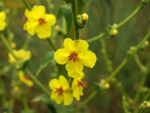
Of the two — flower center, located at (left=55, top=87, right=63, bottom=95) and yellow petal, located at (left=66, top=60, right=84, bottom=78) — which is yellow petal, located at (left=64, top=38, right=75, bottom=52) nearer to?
yellow petal, located at (left=66, top=60, right=84, bottom=78)

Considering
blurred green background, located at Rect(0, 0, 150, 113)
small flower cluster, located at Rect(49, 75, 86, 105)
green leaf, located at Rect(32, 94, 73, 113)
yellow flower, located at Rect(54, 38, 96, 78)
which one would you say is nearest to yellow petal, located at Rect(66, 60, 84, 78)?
yellow flower, located at Rect(54, 38, 96, 78)

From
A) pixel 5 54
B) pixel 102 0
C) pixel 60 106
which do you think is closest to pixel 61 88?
pixel 60 106

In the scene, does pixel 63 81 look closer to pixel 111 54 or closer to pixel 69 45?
pixel 69 45

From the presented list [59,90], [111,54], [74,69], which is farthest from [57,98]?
[111,54]

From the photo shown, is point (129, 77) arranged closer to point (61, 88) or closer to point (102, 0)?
point (102, 0)

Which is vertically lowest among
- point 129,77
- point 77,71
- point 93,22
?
point 77,71
